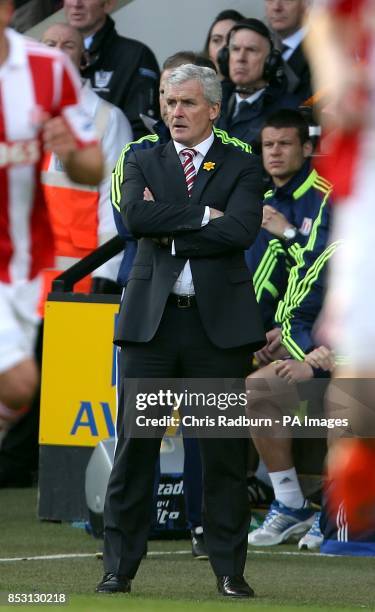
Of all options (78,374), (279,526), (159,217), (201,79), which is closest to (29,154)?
(159,217)

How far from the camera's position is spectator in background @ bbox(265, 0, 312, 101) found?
10.5 metres

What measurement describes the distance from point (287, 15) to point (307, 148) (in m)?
1.47

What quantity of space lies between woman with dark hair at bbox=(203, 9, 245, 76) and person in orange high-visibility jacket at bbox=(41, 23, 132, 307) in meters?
1.01

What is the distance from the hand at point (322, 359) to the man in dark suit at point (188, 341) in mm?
1633

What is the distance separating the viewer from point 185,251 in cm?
716

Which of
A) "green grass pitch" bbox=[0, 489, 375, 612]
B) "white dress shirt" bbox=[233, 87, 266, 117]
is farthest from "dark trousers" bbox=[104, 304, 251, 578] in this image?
"white dress shirt" bbox=[233, 87, 266, 117]

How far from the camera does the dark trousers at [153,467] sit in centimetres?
712

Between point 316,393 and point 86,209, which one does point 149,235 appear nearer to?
point 316,393

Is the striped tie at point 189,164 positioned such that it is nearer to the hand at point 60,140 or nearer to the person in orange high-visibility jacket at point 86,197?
the hand at point 60,140

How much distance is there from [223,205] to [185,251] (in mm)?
381

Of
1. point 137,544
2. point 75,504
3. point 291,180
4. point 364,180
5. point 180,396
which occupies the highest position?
point 364,180

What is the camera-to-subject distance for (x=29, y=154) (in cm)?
525

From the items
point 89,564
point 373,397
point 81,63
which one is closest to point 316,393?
point 89,564

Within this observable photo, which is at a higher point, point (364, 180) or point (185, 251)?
point (364, 180)
